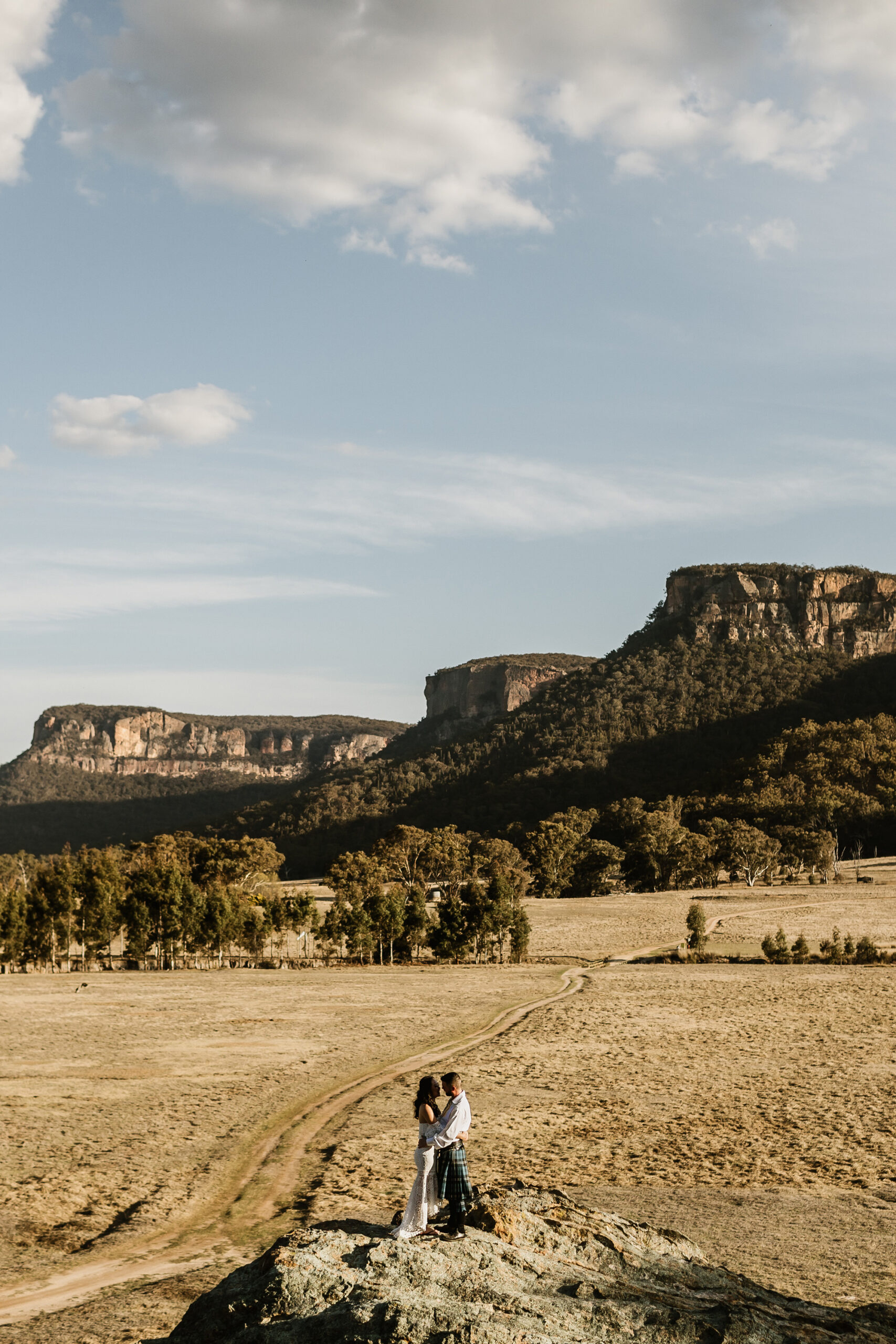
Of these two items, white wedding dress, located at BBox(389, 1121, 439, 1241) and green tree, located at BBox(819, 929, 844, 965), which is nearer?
white wedding dress, located at BBox(389, 1121, 439, 1241)

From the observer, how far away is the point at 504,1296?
6.98m

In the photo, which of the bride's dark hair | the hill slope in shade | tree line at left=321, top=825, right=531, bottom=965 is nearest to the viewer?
the bride's dark hair

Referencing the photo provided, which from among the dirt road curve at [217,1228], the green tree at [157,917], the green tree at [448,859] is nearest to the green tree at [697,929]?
the green tree at [157,917]

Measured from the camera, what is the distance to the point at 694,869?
9456cm

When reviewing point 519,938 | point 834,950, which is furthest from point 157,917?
point 834,950

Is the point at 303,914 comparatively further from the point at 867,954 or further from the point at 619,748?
the point at 619,748

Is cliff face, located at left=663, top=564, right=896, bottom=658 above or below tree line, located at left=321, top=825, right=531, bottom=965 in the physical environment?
above

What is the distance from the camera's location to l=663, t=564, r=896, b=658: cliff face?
17125cm

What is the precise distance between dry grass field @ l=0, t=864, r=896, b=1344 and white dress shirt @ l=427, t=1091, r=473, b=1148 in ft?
10.8

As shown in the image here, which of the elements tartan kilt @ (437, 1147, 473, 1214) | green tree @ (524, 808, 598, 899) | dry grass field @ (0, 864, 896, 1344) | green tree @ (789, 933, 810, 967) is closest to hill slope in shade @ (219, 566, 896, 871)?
green tree @ (524, 808, 598, 899)

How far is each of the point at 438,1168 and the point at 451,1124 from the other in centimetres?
39

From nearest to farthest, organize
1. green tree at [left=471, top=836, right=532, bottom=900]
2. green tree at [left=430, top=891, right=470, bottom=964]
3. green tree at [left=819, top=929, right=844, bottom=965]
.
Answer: green tree at [left=819, top=929, right=844, bottom=965] < green tree at [left=430, top=891, right=470, bottom=964] < green tree at [left=471, top=836, right=532, bottom=900]

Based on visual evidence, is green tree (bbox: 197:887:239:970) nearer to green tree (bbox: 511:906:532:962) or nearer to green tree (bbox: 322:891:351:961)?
green tree (bbox: 322:891:351:961)

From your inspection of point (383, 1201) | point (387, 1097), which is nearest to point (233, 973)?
point (387, 1097)
